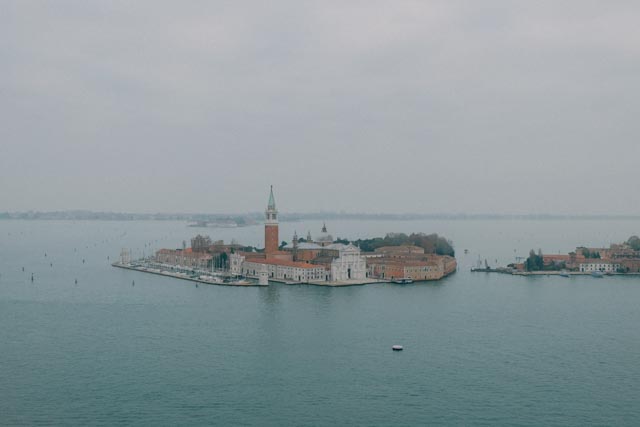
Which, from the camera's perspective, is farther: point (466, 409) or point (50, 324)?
point (50, 324)

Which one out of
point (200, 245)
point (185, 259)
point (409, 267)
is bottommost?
point (409, 267)

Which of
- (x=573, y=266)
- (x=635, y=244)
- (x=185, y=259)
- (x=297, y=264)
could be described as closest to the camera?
(x=297, y=264)

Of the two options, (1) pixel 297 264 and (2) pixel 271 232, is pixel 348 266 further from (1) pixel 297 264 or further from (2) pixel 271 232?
(2) pixel 271 232

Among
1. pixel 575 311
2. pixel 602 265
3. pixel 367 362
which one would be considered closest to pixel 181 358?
pixel 367 362

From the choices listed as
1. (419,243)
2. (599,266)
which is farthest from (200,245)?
(599,266)

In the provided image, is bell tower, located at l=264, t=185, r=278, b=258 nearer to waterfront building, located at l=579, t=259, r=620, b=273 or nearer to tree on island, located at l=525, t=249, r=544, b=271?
tree on island, located at l=525, t=249, r=544, b=271

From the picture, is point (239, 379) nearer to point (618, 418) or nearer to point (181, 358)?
point (181, 358)

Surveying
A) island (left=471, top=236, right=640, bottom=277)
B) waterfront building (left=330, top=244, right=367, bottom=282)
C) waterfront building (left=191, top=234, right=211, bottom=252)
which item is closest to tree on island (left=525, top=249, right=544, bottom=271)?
island (left=471, top=236, right=640, bottom=277)

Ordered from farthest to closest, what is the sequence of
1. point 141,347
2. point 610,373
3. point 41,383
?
point 141,347, point 610,373, point 41,383

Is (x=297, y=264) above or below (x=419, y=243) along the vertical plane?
below
